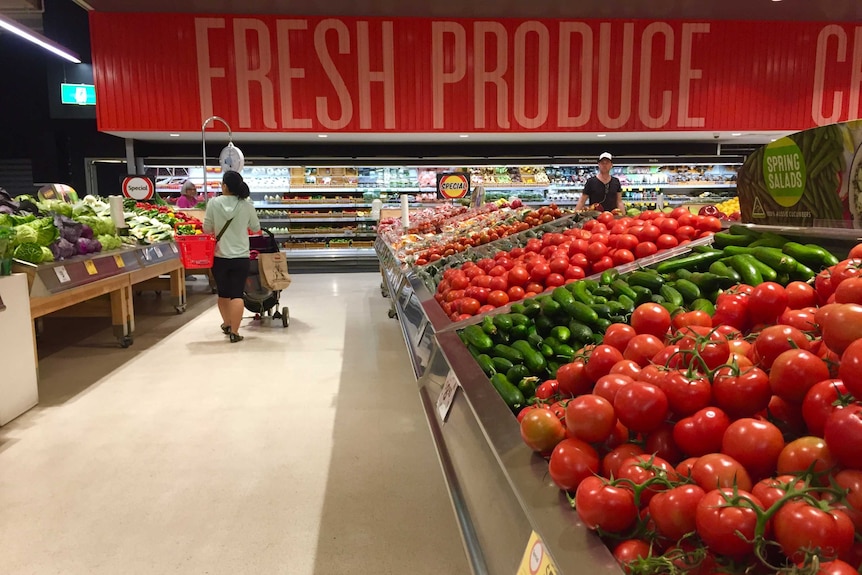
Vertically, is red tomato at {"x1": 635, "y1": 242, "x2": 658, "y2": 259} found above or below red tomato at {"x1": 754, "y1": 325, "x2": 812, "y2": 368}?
above

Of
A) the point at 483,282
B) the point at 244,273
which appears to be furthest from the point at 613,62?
the point at 483,282

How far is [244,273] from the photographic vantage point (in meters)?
5.31

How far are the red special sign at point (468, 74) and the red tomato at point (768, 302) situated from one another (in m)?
7.21

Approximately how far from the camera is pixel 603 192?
6297 millimetres

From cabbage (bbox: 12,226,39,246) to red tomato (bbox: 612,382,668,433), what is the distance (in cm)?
414

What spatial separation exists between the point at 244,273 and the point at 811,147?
15.2ft

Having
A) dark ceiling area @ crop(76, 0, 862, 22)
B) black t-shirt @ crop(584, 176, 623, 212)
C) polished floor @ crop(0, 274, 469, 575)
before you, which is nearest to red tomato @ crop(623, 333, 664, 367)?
polished floor @ crop(0, 274, 469, 575)

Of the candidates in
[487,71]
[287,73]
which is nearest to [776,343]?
[487,71]

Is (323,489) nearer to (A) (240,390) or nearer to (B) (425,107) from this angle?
(A) (240,390)

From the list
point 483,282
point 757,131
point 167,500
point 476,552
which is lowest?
point 167,500

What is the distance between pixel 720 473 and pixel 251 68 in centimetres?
805

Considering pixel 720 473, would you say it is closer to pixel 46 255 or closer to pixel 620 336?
pixel 620 336

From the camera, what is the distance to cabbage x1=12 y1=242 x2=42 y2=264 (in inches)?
143

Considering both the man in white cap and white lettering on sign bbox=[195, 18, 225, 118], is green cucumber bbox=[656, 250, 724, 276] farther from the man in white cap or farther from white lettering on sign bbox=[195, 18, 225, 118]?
white lettering on sign bbox=[195, 18, 225, 118]
